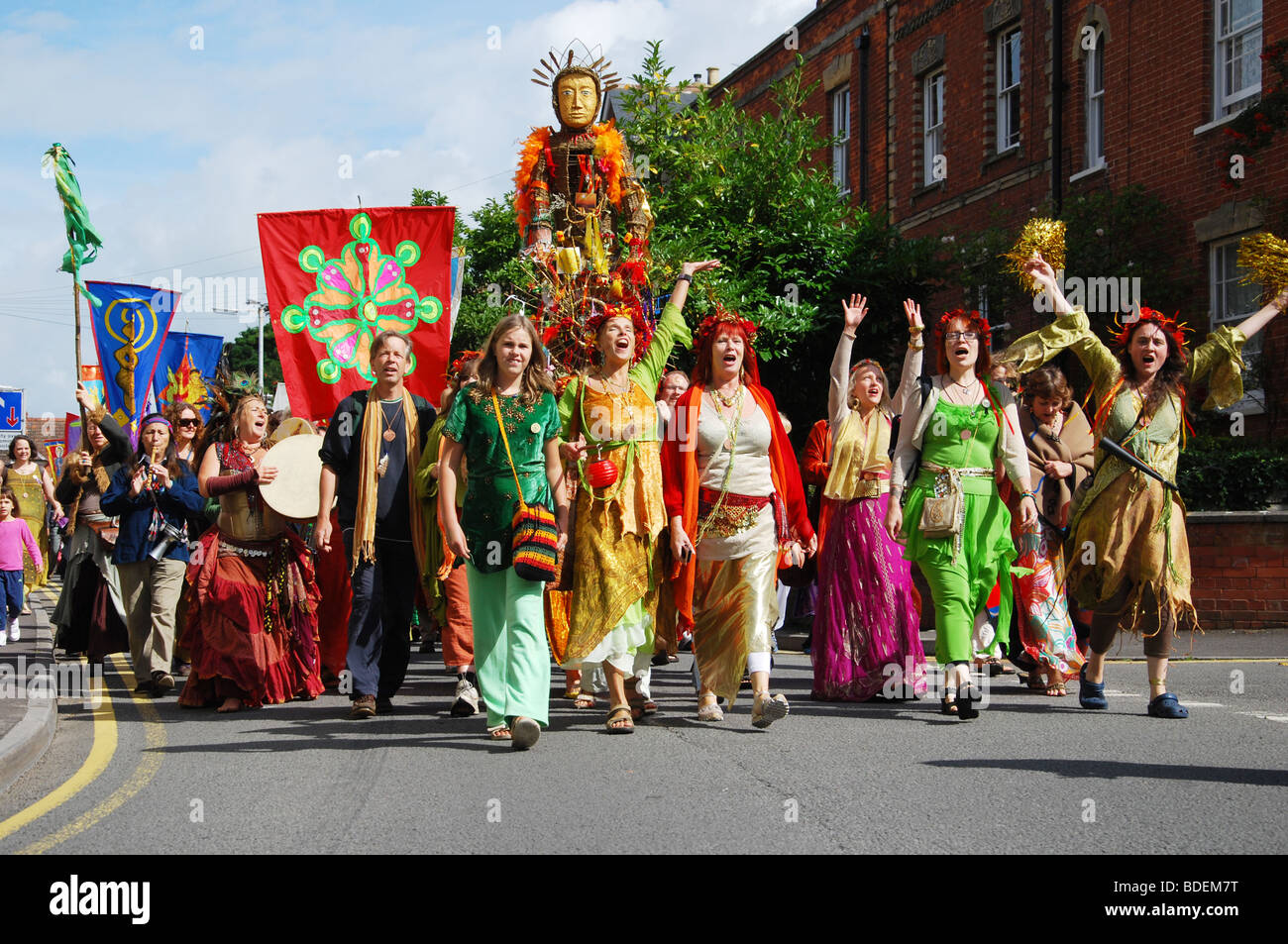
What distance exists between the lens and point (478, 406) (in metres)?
7.04

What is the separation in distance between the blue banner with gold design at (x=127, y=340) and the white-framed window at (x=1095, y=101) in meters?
13.8

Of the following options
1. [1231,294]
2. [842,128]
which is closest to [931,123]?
[842,128]

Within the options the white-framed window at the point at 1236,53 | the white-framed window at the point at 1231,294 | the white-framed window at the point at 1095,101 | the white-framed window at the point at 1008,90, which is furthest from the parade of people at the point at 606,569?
the white-framed window at the point at 1008,90

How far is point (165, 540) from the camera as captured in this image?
9.48 metres

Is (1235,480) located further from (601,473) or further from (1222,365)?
(601,473)

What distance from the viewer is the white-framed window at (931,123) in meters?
25.5

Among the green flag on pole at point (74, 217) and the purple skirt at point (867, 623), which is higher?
the green flag on pole at point (74, 217)

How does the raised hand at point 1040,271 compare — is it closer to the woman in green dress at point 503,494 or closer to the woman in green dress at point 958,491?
the woman in green dress at point 958,491

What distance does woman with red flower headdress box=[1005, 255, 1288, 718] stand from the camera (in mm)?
7656

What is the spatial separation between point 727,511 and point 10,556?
31.1 feet

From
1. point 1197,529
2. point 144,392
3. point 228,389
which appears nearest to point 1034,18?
point 1197,529

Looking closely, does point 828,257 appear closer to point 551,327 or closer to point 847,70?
A: point 551,327

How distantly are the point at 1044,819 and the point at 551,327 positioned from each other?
17.6ft

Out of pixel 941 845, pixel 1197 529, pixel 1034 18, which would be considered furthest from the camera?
pixel 1034 18
